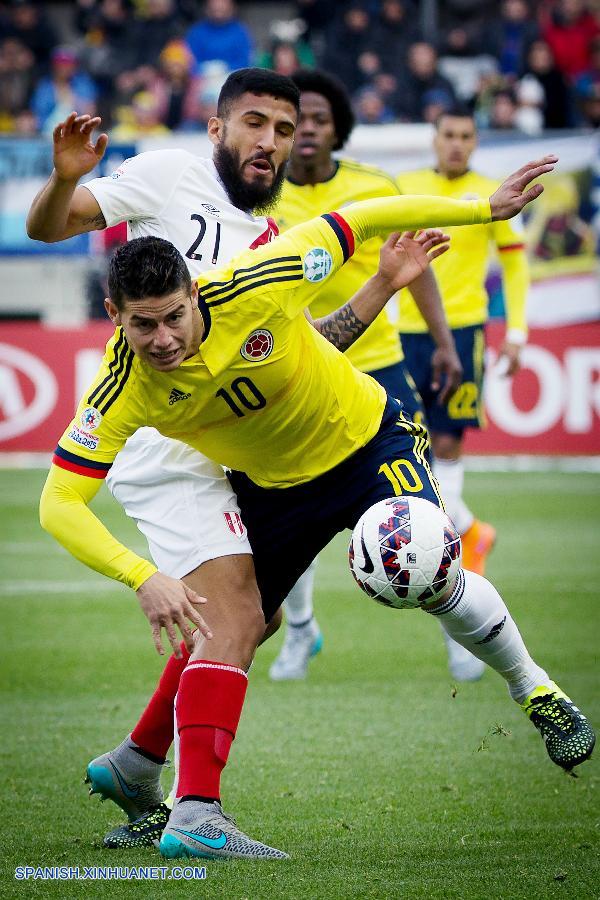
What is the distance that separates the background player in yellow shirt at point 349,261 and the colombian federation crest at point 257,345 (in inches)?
96.8

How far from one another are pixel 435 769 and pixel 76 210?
2566mm

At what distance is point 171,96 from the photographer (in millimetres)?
17766

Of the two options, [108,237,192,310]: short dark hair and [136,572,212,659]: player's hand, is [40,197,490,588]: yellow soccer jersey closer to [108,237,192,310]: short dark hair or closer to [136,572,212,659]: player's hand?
[136,572,212,659]: player's hand

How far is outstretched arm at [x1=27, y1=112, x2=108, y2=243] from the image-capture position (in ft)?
14.5

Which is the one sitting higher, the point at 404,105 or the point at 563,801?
the point at 404,105

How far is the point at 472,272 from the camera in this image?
8.44 m

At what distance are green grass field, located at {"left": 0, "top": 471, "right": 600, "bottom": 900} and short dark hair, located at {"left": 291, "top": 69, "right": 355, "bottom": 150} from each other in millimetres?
2933

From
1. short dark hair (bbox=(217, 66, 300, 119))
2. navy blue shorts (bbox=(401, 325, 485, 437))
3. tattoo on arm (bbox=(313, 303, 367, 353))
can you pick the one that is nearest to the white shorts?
tattoo on arm (bbox=(313, 303, 367, 353))

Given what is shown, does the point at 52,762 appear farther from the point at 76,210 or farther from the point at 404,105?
the point at 404,105

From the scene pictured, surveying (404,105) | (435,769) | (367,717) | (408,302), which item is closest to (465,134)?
(408,302)

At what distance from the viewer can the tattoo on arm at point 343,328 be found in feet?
16.6

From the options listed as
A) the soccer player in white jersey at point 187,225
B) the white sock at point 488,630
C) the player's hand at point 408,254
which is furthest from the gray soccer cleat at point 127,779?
the player's hand at point 408,254

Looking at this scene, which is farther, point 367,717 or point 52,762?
point 367,717

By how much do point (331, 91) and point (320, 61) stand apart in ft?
37.9
